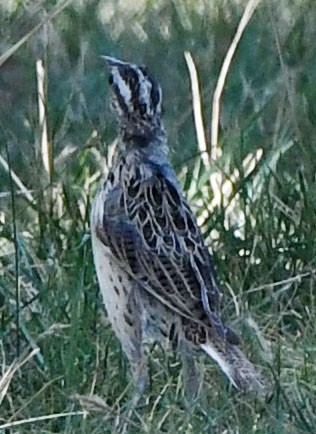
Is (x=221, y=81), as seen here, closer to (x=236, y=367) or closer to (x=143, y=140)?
(x=143, y=140)

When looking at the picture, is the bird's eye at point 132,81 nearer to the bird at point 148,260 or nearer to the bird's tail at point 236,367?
the bird at point 148,260

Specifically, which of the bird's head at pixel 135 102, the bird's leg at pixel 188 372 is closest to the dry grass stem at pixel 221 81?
the bird's head at pixel 135 102

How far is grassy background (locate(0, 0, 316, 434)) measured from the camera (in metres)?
4.81

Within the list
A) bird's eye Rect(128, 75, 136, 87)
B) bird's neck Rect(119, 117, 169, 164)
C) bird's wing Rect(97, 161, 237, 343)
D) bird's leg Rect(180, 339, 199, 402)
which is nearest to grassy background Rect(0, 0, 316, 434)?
bird's leg Rect(180, 339, 199, 402)

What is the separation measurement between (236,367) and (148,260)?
1.09 feet

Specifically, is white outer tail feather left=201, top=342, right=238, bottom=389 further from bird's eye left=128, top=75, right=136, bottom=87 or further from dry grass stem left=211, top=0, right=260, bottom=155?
dry grass stem left=211, top=0, right=260, bottom=155

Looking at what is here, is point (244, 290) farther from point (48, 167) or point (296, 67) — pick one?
point (296, 67)

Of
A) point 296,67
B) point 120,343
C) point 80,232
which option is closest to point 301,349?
point 120,343

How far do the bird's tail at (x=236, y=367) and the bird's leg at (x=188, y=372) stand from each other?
7 centimetres

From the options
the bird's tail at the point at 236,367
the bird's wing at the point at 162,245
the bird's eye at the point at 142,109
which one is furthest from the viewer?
the bird's eye at the point at 142,109

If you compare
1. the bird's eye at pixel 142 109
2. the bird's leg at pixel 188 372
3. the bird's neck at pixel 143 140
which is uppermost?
the bird's eye at pixel 142 109

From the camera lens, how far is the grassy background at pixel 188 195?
4809 mm

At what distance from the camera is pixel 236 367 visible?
4.70m

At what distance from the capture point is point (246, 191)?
233 inches
